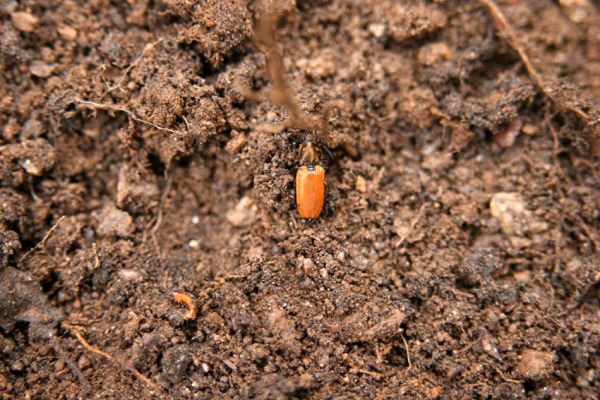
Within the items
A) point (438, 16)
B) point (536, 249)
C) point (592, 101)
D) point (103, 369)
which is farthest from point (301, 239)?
point (592, 101)

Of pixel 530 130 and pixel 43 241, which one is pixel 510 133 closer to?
pixel 530 130

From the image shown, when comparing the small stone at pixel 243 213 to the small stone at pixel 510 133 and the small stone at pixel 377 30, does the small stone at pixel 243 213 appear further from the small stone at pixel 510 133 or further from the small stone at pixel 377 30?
the small stone at pixel 510 133

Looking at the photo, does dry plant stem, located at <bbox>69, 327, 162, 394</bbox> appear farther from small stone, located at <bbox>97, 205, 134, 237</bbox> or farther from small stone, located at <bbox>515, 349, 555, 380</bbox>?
small stone, located at <bbox>515, 349, 555, 380</bbox>

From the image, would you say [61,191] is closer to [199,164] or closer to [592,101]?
[199,164]

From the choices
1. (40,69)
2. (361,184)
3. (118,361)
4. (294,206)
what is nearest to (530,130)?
(361,184)

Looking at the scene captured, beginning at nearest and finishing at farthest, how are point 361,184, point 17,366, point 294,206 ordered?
point 17,366, point 294,206, point 361,184
